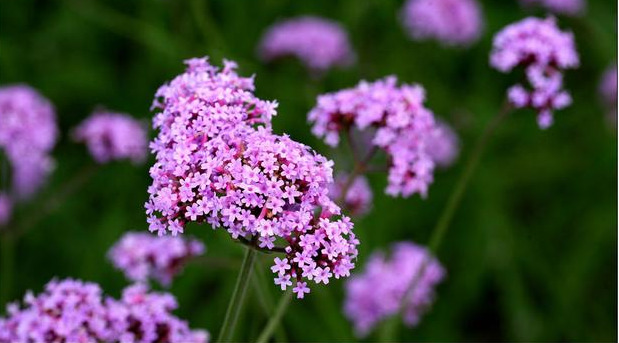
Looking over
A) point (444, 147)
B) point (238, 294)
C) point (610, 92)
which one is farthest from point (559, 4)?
point (238, 294)

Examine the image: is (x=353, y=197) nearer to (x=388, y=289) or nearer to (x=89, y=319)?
(x=388, y=289)

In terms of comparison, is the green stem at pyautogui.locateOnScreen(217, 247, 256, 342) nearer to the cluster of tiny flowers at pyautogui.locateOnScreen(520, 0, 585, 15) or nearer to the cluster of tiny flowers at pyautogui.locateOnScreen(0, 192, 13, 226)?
the cluster of tiny flowers at pyautogui.locateOnScreen(0, 192, 13, 226)

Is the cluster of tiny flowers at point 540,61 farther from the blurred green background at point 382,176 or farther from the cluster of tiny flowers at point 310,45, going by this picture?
the cluster of tiny flowers at point 310,45

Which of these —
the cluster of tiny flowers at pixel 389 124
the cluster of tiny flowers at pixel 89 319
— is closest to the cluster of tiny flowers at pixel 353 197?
the cluster of tiny flowers at pixel 389 124

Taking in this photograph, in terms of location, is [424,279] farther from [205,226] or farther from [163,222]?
[163,222]

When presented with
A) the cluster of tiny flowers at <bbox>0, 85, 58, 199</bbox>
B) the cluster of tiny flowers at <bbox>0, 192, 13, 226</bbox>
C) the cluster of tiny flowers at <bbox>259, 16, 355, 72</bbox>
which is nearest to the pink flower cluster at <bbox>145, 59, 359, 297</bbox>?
the cluster of tiny flowers at <bbox>0, 85, 58, 199</bbox>

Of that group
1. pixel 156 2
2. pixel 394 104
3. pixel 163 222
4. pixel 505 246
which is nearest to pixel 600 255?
pixel 505 246

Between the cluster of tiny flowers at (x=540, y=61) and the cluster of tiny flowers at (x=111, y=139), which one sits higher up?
the cluster of tiny flowers at (x=111, y=139)
